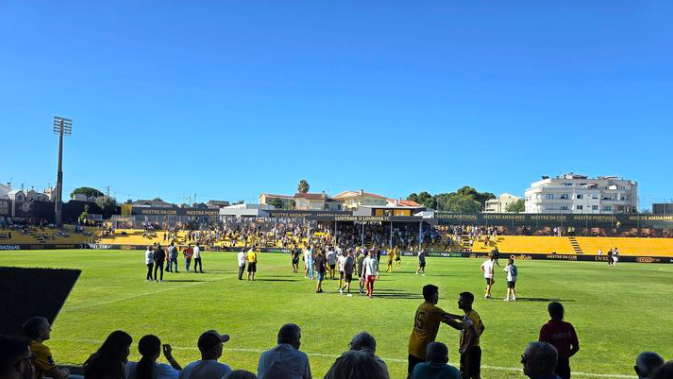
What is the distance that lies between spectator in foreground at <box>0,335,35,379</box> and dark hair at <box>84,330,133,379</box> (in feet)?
3.57

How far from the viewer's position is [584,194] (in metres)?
114

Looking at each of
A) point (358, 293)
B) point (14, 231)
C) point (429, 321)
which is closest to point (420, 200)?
point (14, 231)

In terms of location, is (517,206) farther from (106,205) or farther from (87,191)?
(87,191)

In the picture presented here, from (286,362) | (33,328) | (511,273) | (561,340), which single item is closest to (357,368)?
(286,362)

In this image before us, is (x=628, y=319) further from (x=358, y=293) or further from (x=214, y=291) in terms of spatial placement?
(x=214, y=291)

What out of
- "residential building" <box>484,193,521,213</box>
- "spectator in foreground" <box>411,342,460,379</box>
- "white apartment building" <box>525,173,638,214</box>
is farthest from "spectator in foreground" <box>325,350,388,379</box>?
"residential building" <box>484,193,521,213</box>

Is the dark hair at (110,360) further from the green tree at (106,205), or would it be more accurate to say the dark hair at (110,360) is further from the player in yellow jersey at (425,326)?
the green tree at (106,205)

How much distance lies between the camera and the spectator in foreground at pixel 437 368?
15.7ft

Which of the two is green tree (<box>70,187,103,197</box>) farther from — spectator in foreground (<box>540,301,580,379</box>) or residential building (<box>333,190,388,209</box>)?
spectator in foreground (<box>540,301,580,379</box>)

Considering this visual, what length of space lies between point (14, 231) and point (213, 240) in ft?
80.3

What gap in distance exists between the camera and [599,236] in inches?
2392

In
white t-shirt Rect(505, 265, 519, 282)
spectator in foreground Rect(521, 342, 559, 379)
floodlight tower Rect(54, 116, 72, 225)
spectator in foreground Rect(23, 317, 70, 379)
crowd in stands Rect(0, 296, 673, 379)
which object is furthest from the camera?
floodlight tower Rect(54, 116, 72, 225)

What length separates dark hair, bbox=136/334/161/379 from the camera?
4.52 m

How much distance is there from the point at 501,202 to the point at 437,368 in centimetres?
16369
